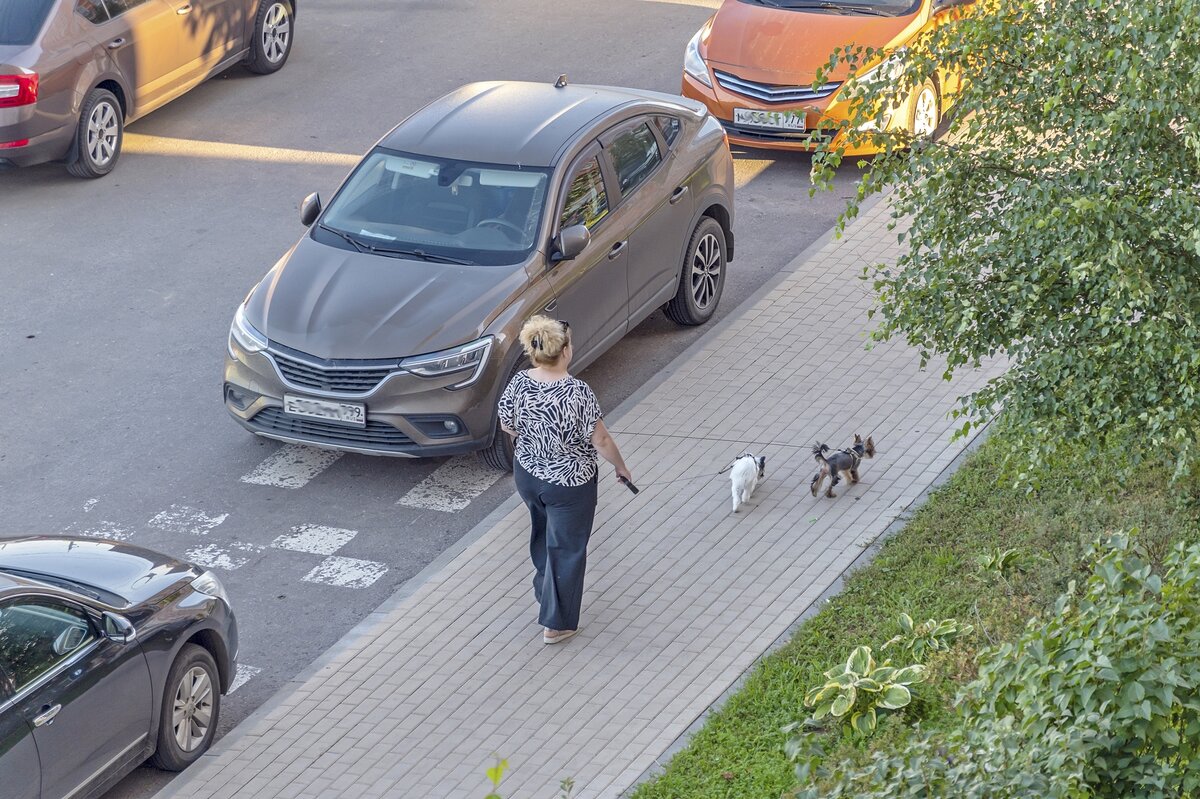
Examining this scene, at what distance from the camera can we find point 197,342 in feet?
40.2

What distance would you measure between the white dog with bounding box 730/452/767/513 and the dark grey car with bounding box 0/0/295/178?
8126 mm

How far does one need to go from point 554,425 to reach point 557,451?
153 mm

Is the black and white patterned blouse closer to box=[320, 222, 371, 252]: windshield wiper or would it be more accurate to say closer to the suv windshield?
the suv windshield

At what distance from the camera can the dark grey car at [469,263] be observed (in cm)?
1001

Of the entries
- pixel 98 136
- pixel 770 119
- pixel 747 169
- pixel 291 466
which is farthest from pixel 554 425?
pixel 98 136

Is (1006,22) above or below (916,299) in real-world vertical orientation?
above

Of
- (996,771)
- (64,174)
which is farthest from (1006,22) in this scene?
(64,174)

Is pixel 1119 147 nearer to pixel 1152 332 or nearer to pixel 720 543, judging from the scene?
pixel 1152 332

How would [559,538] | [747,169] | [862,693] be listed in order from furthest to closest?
[747,169]
[559,538]
[862,693]

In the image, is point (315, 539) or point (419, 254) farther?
point (419, 254)

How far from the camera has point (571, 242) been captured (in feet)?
34.3

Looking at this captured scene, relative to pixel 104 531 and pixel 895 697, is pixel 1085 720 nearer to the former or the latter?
pixel 895 697

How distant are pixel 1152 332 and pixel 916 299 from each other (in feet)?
4.05

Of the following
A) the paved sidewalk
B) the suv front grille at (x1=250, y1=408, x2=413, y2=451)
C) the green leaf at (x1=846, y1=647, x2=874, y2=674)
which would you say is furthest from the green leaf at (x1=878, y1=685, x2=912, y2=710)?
the suv front grille at (x1=250, y1=408, x2=413, y2=451)
